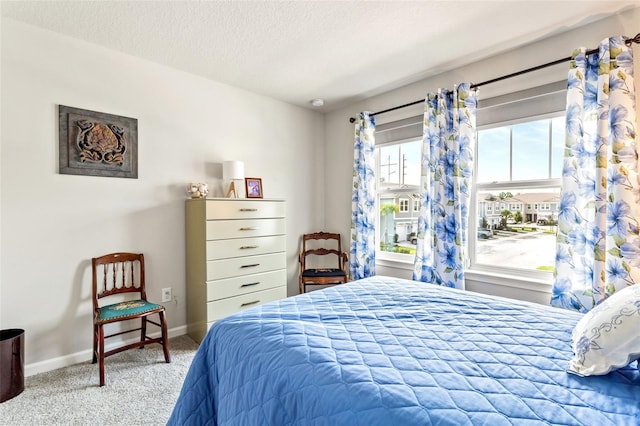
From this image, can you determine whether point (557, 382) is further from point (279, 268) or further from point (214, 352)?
point (279, 268)

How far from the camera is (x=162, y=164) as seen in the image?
2.80 m

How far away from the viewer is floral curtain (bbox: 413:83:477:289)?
263 centimetres

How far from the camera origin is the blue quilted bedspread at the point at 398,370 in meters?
0.83

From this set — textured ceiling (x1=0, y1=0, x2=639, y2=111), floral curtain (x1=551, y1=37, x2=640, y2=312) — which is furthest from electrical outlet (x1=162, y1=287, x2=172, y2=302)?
floral curtain (x1=551, y1=37, x2=640, y2=312)

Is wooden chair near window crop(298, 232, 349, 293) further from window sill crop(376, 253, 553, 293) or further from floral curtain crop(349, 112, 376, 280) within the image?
window sill crop(376, 253, 553, 293)

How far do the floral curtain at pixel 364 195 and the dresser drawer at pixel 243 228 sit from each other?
2.91 ft

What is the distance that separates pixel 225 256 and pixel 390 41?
2173 mm

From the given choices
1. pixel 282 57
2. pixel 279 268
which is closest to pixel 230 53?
pixel 282 57

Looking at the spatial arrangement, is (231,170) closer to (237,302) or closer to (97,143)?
(97,143)

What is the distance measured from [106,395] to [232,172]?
1912 millimetres

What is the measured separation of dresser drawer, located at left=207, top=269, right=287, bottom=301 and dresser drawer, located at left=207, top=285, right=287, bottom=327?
0.04 m

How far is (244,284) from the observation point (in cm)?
287

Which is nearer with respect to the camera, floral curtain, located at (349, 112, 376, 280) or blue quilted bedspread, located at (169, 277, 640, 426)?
blue quilted bedspread, located at (169, 277, 640, 426)

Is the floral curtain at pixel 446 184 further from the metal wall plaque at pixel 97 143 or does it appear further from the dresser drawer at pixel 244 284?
the metal wall plaque at pixel 97 143
